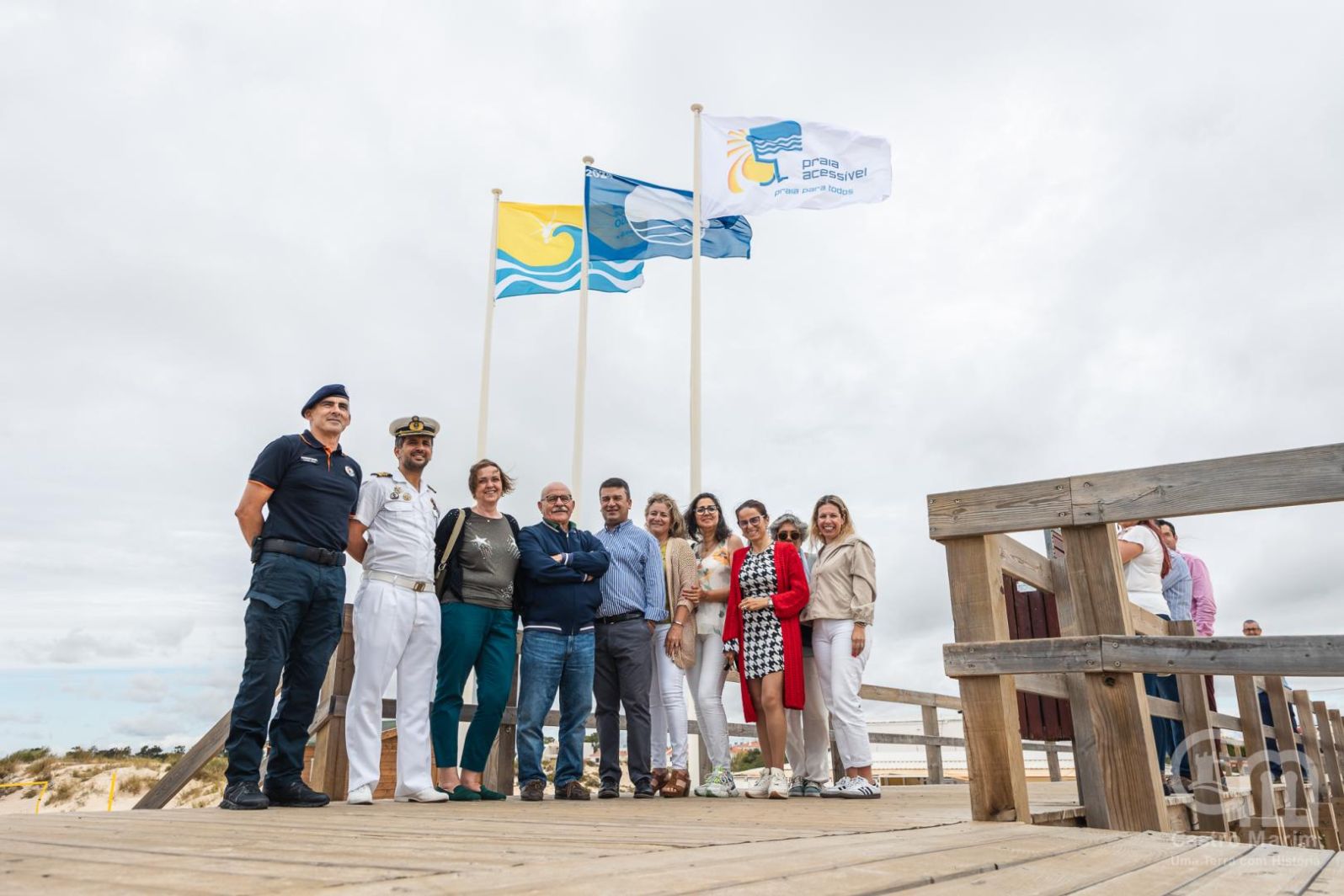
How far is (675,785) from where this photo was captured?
5227 millimetres

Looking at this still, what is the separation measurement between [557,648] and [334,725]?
4.04ft

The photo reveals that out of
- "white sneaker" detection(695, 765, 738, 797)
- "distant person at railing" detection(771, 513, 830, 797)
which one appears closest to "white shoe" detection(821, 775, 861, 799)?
"distant person at railing" detection(771, 513, 830, 797)

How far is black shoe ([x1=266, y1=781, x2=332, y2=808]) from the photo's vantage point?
4031 mm

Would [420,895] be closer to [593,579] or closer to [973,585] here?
[973,585]

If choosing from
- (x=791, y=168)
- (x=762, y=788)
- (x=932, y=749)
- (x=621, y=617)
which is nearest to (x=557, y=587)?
(x=621, y=617)

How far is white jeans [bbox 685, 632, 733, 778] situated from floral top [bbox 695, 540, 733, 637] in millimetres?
50

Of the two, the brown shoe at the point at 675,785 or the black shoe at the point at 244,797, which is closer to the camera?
the black shoe at the point at 244,797

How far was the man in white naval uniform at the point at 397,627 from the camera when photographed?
14.6 ft

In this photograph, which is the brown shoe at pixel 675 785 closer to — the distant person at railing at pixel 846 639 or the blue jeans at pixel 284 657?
the distant person at railing at pixel 846 639

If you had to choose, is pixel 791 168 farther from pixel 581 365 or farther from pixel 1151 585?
pixel 1151 585

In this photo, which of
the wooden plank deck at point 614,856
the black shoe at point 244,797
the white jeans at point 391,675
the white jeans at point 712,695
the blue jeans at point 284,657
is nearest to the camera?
the wooden plank deck at point 614,856

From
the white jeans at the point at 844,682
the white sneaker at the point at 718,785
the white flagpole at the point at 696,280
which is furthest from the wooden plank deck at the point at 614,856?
the white flagpole at the point at 696,280

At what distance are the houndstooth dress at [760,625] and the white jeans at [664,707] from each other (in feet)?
1.53

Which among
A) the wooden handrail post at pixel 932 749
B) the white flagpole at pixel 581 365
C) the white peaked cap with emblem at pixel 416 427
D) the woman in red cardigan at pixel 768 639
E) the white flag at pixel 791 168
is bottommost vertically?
the wooden handrail post at pixel 932 749
